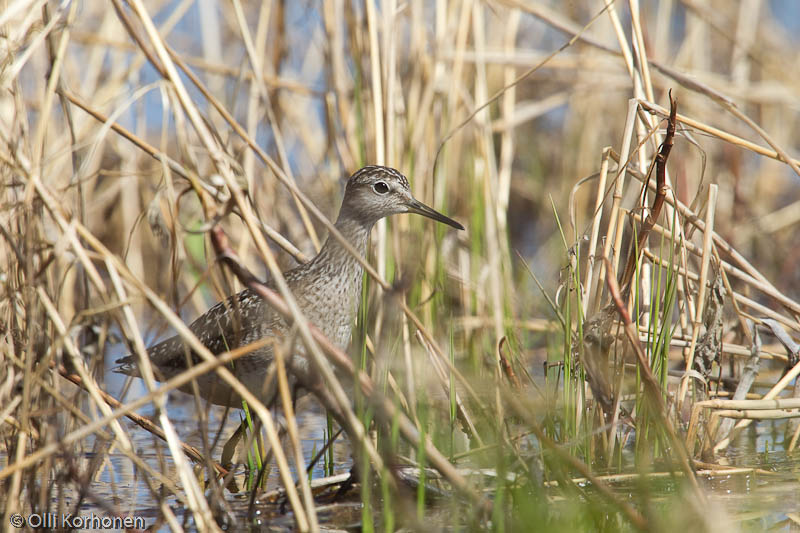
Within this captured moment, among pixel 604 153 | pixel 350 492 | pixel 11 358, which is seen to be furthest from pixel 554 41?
pixel 11 358

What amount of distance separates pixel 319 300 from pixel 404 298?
1.77 ft

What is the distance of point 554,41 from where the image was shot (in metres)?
9.99

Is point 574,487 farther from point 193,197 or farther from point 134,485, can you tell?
point 193,197

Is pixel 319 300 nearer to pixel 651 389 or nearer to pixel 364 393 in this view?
pixel 364 393

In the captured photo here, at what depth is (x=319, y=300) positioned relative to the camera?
4.44m

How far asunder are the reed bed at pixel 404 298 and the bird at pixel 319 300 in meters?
0.19

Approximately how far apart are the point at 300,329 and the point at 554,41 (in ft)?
26.1

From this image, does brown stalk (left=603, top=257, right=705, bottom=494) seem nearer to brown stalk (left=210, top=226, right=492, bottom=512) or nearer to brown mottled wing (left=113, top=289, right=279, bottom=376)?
brown stalk (left=210, top=226, right=492, bottom=512)

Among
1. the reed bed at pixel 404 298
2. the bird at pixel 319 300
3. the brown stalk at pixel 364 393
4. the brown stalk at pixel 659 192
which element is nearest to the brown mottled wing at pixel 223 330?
the bird at pixel 319 300

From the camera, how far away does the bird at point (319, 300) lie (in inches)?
173

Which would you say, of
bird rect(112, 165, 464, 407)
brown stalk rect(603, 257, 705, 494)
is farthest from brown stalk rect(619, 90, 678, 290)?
bird rect(112, 165, 464, 407)

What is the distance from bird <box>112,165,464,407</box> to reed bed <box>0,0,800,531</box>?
7.5 inches

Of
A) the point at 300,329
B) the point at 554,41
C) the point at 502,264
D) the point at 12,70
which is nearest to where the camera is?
the point at 300,329

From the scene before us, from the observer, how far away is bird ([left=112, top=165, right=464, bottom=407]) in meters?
4.39
